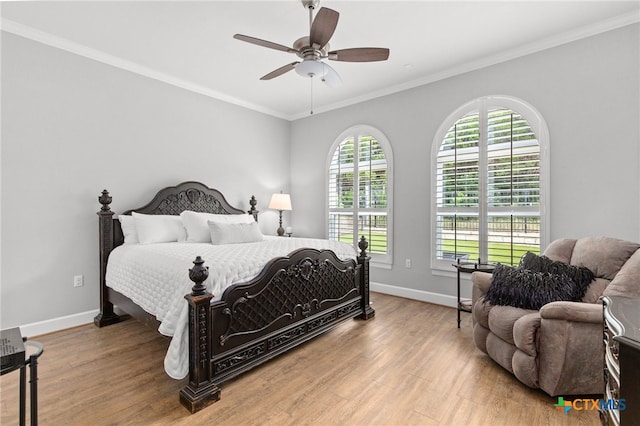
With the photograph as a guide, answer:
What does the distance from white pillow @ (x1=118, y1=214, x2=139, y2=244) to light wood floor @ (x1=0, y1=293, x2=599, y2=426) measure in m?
0.97

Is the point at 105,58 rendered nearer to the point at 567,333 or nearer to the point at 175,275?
the point at 175,275

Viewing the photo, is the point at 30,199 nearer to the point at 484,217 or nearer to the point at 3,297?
the point at 3,297

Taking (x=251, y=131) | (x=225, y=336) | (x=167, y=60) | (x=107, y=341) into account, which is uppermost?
(x=167, y=60)

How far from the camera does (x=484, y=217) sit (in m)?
3.53

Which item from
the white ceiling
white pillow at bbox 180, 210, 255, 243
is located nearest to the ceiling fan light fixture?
the white ceiling

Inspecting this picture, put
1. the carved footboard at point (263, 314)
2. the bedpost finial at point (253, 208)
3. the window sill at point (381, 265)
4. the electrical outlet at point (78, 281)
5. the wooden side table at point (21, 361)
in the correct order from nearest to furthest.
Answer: the wooden side table at point (21, 361), the carved footboard at point (263, 314), the electrical outlet at point (78, 281), the window sill at point (381, 265), the bedpost finial at point (253, 208)

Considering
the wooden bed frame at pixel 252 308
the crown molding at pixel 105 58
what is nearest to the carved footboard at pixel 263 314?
the wooden bed frame at pixel 252 308

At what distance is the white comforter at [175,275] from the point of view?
1956 millimetres

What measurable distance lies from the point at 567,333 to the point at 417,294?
2239mm

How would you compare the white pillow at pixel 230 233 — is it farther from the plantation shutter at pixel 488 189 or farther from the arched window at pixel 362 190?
the plantation shutter at pixel 488 189

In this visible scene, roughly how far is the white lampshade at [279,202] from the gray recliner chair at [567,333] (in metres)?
3.36

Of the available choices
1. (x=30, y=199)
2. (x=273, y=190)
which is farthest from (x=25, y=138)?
(x=273, y=190)

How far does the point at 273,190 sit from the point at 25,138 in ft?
10.4

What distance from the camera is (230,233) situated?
3.38 metres
